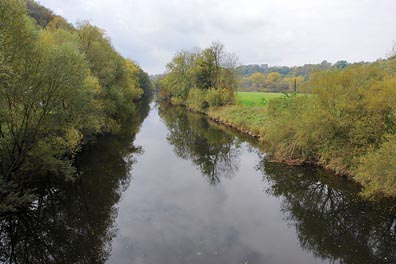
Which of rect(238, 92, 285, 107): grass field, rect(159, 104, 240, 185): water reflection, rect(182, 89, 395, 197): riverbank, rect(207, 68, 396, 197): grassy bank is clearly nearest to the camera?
rect(182, 89, 395, 197): riverbank

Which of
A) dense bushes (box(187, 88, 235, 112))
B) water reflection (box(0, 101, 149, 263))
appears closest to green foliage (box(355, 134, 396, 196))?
water reflection (box(0, 101, 149, 263))

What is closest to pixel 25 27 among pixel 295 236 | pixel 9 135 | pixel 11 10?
pixel 11 10

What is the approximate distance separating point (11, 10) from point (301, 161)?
20727 mm

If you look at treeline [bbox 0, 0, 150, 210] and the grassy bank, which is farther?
the grassy bank

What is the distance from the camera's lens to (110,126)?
35.2 m

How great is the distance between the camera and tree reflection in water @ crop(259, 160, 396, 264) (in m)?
12.3

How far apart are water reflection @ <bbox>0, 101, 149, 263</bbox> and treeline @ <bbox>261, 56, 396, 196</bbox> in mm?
13108

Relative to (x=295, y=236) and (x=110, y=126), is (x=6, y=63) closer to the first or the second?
(x=295, y=236)

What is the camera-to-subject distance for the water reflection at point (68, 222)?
11.8 m

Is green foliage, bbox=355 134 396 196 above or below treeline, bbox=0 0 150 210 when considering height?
below

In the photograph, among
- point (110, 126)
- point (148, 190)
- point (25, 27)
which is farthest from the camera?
point (110, 126)

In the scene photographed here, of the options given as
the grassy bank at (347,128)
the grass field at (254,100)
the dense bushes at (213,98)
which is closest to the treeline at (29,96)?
the grassy bank at (347,128)

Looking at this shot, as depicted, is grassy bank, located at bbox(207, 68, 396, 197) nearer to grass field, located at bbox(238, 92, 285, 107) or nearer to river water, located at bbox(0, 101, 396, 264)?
river water, located at bbox(0, 101, 396, 264)

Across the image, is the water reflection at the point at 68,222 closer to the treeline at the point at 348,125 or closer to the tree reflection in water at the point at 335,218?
the tree reflection in water at the point at 335,218
